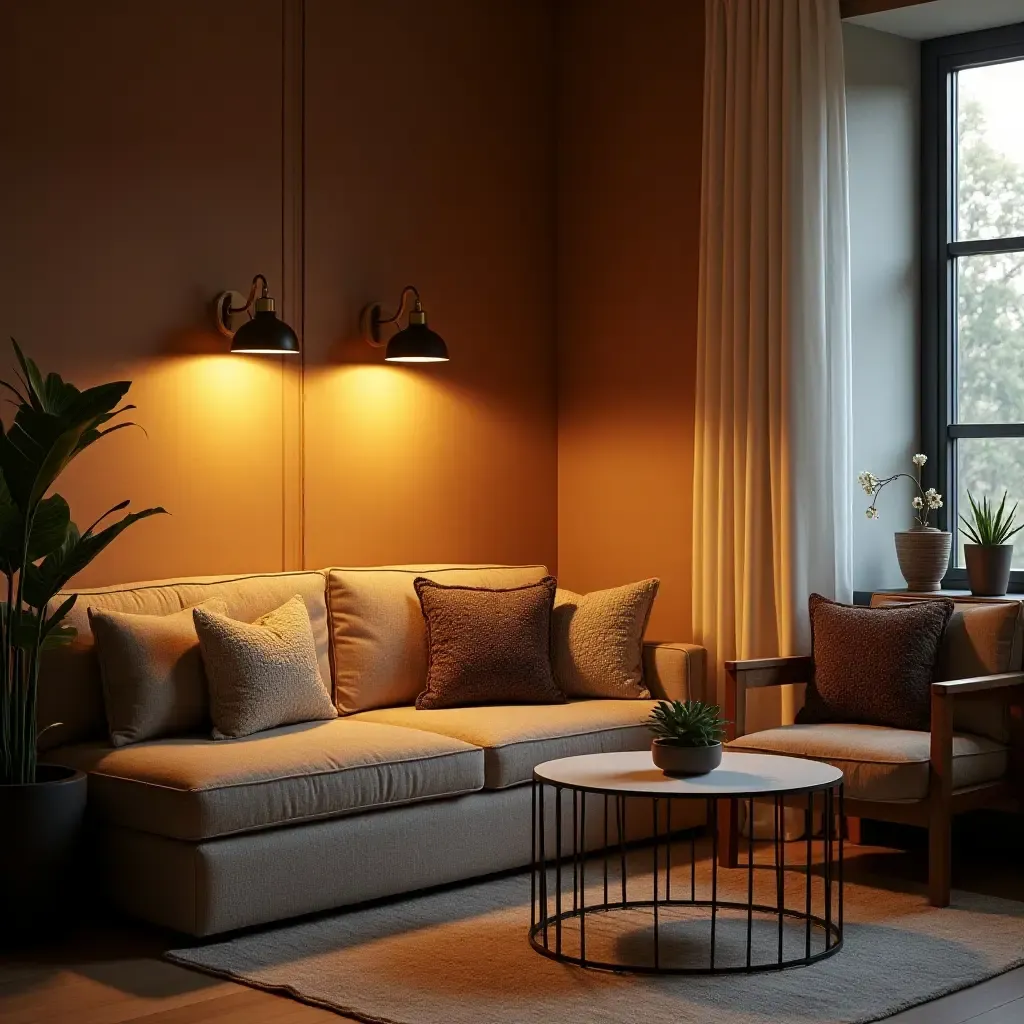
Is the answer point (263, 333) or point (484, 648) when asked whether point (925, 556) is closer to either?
point (484, 648)

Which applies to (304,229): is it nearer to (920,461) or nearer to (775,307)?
(775,307)

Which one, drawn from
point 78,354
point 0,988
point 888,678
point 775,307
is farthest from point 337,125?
point 0,988

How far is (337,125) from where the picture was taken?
518 centimetres

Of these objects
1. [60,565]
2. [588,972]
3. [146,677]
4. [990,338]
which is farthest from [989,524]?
[60,565]

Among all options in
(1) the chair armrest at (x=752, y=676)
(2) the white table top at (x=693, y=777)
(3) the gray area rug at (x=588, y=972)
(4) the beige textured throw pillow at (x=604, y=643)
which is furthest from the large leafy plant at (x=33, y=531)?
(1) the chair armrest at (x=752, y=676)

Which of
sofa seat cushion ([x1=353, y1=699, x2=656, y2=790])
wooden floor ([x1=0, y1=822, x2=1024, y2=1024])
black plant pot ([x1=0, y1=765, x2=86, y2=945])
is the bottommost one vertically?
wooden floor ([x1=0, y1=822, x2=1024, y2=1024])

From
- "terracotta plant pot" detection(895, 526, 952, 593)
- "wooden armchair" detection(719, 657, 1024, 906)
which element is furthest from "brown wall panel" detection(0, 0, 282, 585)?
"terracotta plant pot" detection(895, 526, 952, 593)

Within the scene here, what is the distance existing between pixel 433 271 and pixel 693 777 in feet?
8.45

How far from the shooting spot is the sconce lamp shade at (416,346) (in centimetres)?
502

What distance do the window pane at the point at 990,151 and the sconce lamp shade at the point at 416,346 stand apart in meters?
1.97

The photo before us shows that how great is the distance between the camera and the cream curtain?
5035mm

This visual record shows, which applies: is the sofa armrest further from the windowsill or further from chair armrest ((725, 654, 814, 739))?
the windowsill

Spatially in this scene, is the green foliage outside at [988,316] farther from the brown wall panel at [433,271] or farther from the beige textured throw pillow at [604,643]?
the brown wall panel at [433,271]

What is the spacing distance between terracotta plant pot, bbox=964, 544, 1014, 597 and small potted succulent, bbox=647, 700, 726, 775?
5.57 ft
